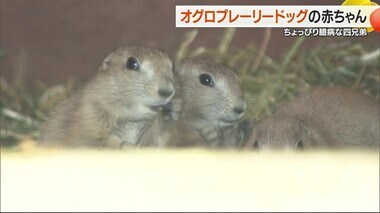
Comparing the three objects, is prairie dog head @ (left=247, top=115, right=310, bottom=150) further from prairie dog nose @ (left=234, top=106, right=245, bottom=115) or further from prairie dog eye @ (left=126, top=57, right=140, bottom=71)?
prairie dog eye @ (left=126, top=57, right=140, bottom=71)

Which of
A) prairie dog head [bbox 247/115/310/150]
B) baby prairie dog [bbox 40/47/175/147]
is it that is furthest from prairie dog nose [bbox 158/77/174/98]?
prairie dog head [bbox 247/115/310/150]

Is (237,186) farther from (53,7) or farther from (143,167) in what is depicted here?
(53,7)

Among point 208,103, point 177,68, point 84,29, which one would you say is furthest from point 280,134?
point 84,29

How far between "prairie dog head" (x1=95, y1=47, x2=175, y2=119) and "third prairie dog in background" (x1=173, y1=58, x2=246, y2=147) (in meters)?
0.10

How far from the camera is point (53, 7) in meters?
1.93

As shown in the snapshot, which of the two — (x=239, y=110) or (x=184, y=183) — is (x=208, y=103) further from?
(x=184, y=183)

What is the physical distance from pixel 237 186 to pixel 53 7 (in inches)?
25.6

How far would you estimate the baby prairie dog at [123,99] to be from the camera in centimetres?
172

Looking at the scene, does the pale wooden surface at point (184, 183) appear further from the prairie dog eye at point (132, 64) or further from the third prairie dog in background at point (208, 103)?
the prairie dog eye at point (132, 64)

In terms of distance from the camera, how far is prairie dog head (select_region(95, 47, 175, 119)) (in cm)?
171

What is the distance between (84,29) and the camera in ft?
6.33

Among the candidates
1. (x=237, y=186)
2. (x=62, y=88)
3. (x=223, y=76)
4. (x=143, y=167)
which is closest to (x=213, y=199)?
(x=237, y=186)
